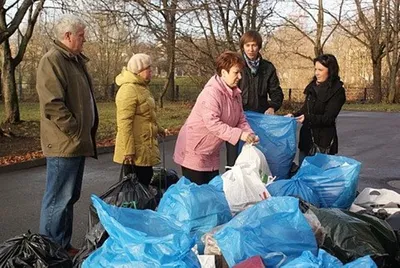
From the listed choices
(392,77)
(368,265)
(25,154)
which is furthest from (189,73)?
(368,265)

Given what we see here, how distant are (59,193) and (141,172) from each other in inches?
39.4

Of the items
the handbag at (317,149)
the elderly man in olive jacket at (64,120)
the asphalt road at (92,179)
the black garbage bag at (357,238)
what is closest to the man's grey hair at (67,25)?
the elderly man in olive jacket at (64,120)

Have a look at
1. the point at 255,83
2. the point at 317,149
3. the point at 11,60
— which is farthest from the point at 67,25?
the point at 11,60

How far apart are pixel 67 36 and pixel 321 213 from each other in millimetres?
2218

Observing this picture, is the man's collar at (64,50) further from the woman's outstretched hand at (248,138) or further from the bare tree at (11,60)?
the bare tree at (11,60)

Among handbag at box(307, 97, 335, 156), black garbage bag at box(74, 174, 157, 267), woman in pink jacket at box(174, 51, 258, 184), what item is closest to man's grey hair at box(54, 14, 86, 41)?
woman in pink jacket at box(174, 51, 258, 184)

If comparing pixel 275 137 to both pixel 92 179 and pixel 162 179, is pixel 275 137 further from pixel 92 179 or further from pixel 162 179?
pixel 92 179

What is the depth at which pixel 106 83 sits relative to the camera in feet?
95.5

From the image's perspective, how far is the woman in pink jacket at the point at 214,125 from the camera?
12.7 ft

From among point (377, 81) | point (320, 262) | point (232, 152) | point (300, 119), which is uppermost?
point (377, 81)

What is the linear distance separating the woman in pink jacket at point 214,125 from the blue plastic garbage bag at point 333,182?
596 millimetres

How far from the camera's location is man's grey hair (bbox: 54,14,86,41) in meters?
3.68

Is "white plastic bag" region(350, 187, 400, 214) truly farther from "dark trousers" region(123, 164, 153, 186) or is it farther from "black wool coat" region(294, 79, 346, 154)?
"dark trousers" region(123, 164, 153, 186)

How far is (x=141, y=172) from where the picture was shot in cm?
471
